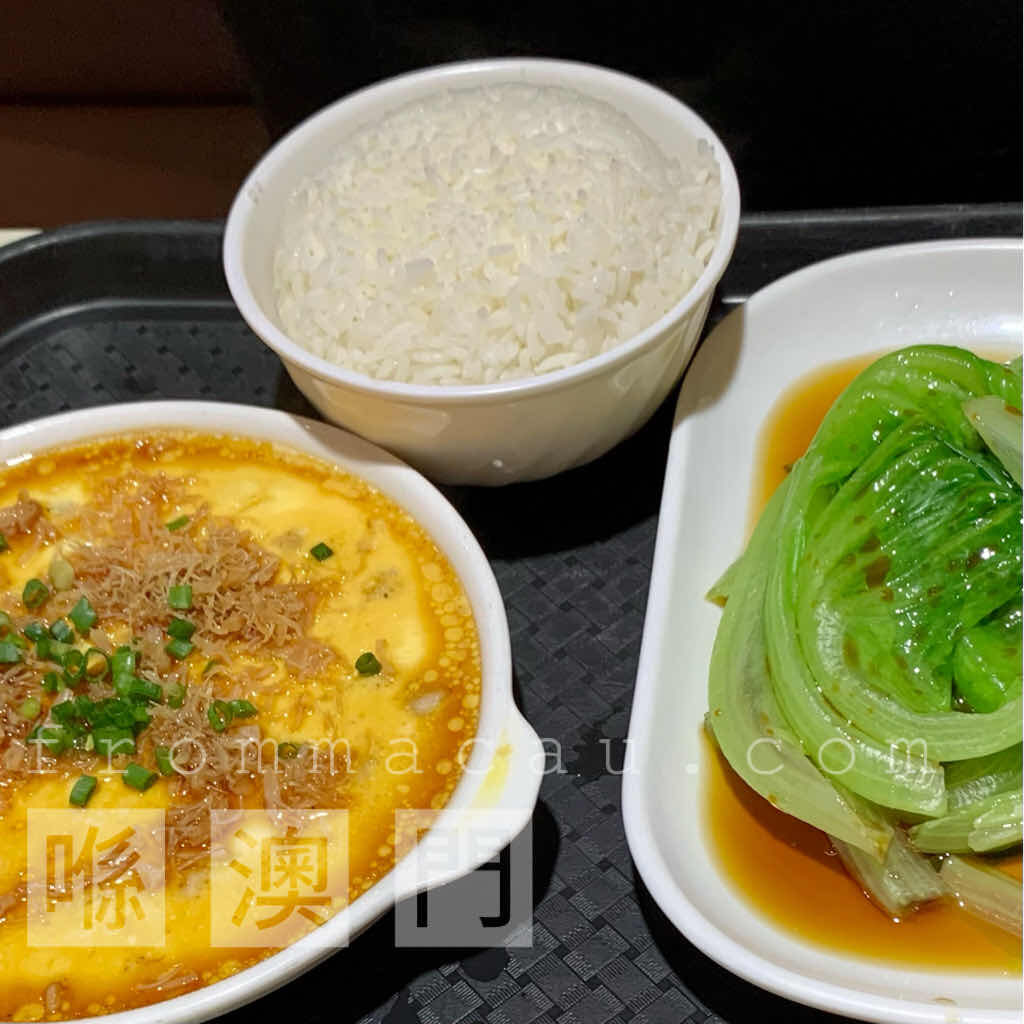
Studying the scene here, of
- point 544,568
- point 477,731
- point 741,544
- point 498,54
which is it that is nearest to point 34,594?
point 477,731

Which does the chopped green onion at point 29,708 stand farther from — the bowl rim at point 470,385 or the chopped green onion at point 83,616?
the bowl rim at point 470,385

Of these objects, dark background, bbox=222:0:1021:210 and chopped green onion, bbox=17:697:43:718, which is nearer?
chopped green onion, bbox=17:697:43:718

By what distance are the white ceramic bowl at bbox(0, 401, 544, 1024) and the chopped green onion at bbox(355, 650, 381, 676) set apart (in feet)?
0.51

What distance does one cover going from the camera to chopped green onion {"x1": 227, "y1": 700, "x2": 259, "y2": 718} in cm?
165

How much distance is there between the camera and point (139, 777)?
5.26 ft

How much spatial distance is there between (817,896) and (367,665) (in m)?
0.71

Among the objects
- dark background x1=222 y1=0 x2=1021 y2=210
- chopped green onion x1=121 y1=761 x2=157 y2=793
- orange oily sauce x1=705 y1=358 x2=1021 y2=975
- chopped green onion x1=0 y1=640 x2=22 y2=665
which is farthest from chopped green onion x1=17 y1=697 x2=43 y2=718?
dark background x1=222 y1=0 x2=1021 y2=210

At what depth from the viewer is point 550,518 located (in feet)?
6.95

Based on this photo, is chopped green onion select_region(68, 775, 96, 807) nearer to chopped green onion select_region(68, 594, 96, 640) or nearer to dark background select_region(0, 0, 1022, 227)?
chopped green onion select_region(68, 594, 96, 640)

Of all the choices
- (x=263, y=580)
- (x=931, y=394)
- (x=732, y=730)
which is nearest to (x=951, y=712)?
(x=732, y=730)

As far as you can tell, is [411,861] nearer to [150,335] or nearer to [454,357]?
[454,357]

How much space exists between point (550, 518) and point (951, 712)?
800mm
